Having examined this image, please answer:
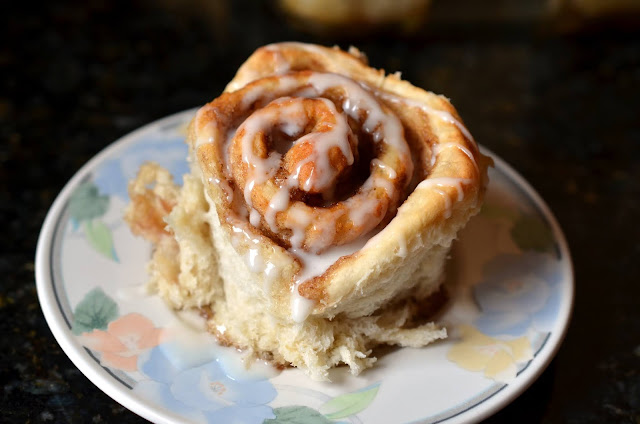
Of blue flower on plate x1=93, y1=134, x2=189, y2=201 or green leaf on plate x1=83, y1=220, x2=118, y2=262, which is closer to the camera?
green leaf on plate x1=83, y1=220, x2=118, y2=262

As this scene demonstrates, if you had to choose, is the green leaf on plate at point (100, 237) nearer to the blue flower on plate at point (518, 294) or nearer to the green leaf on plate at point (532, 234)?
the blue flower on plate at point (518, 294)

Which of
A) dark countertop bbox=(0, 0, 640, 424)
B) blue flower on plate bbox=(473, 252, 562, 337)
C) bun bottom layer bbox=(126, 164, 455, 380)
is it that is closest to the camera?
bun bottom layer bbox=(126, 164, 455, 380)

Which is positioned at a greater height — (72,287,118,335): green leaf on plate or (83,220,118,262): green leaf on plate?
(83,220,118,262): green leaf on plate

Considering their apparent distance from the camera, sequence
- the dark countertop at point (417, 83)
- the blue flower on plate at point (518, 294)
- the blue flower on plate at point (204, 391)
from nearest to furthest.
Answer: the blue flower on plate at point (204, 391)
the blue flower on plate at point (518, 294)
the dark countertop at point (417, 83)

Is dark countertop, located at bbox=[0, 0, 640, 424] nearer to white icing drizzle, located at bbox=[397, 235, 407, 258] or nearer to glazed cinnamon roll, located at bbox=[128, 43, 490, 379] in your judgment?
glazed cinnamon roll, located at bbox=[128, 43, 490, 379]

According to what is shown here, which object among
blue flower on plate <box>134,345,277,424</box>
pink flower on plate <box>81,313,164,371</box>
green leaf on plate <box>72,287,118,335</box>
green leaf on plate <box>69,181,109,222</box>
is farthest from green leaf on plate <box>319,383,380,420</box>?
green leaf on plate <box>69,181,109,222</box>

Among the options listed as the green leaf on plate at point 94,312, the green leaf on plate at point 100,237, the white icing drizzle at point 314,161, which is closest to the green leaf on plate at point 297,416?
the white icing drizzle at point 314,161
